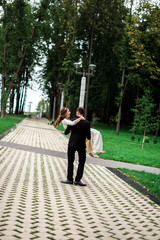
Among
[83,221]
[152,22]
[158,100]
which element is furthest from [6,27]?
[83,221]

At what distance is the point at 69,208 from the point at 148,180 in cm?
395

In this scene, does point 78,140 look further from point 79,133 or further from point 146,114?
point 146,114

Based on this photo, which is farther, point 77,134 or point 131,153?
point 131,153

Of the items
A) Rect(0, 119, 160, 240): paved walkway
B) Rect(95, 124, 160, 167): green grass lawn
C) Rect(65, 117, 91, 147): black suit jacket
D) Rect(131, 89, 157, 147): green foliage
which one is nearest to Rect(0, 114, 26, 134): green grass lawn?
Rect(95, 124, 160, 167): green grass lawn

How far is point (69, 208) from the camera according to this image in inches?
217

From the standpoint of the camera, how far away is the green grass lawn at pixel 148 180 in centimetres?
781

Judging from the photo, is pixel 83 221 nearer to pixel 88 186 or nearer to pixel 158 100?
pixel 88 186

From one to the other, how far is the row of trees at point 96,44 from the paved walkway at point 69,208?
22.1 metres

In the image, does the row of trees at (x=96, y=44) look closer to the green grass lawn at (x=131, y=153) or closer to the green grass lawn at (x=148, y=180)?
the green grass lawn at (x=131, y=153)

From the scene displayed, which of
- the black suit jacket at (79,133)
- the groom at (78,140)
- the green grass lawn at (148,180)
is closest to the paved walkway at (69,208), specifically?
the groom at (78,140)

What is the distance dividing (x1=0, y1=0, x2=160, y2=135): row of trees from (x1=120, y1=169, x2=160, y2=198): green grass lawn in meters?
19.9

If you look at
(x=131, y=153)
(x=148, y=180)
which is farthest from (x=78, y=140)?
(x=131, y=153)

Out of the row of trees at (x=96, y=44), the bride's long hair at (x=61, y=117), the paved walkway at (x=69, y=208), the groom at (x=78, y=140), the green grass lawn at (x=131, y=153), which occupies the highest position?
the row of trees at (x=96, y=44)

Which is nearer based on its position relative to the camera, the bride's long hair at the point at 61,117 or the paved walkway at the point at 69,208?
the paved walkway at the point at 69,208
